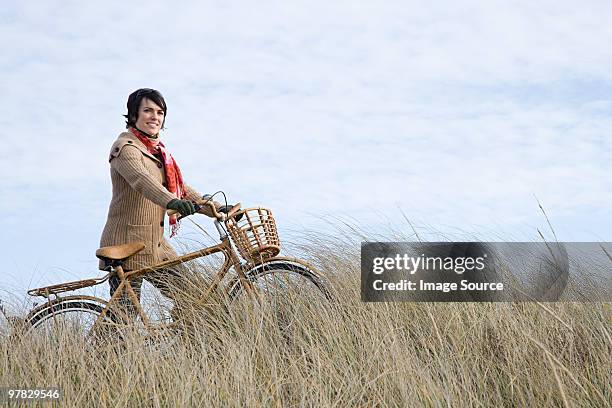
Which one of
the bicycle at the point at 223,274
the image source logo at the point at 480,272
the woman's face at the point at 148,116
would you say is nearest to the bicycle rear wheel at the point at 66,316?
the bicycle at the point at 223,274

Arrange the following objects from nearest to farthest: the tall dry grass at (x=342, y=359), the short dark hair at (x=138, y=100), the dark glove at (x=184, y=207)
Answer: the tall dry grass at (x=342, y=359) < the dark glove at (x=184, y=207) < the short dark hair at (x=138, y=100)

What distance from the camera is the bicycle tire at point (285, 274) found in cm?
485

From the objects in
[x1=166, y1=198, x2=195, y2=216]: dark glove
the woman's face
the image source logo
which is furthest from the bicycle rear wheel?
the image source logo

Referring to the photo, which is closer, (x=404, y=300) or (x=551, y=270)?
(x=404, y=300)

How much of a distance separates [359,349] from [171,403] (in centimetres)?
113

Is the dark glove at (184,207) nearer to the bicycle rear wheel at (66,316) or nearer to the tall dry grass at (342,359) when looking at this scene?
the tall dry grass at (342,359)

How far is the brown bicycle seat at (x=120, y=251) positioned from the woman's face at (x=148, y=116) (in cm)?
75

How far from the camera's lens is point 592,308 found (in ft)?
16.5

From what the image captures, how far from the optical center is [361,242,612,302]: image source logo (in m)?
5.26

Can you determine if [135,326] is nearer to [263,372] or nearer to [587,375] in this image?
[263,372]

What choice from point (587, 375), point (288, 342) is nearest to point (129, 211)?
point (288, 342)

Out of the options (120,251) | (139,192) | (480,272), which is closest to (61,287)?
(120,251)

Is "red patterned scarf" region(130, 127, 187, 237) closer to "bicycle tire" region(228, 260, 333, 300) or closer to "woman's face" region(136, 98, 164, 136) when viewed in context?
"woman's face" region(136, 98, 164, 136)

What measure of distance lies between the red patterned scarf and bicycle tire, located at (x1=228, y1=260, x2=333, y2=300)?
70cm
